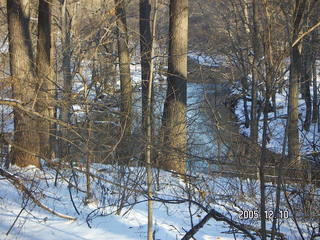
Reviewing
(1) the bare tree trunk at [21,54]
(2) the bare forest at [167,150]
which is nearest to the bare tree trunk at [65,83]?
(2) the bare forest at [167,150]

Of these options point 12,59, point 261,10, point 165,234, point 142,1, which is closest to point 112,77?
point 12,59

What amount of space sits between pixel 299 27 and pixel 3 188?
5981 millimetres

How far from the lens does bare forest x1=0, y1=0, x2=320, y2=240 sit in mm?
3040

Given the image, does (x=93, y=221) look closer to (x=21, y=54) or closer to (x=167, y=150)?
(x=167, y=150)

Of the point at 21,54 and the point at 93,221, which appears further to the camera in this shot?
the point at 21,54

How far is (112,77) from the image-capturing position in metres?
8.01

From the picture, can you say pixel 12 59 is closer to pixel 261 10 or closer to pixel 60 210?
pixel 60 210

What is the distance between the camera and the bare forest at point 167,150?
3040 millimetres

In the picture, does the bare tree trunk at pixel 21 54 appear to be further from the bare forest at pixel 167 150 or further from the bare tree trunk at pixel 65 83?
the bare tree trunk at pixel 65 83

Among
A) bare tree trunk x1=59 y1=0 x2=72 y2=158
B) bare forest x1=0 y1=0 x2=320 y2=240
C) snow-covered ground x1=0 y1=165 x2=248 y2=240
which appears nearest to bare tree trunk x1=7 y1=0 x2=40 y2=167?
bare forest x1=0 y1=0 x2=320 y2=240

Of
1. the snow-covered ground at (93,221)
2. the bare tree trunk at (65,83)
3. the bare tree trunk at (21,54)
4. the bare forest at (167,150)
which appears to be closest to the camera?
the bare forest at (167,150)

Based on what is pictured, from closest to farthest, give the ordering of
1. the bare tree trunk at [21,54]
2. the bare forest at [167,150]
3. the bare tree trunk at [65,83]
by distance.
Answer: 1. the bare forest at [167,150]
2. the bare tree trunk at [65,83]
3. the bare tree trunk at [21,54]

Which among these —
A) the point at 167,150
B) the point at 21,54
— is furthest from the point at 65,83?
the point at 167,150

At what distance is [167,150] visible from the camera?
3.40 metres
